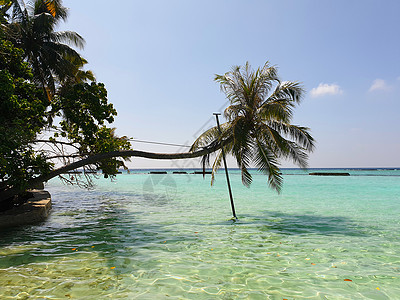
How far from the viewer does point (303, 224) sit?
915 cm

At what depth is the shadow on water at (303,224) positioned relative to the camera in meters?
→ 7.98

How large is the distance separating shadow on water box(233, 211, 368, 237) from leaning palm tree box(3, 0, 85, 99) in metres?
12.5

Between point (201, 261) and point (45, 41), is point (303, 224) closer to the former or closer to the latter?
point (201, 261)

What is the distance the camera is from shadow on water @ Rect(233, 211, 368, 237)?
798 cm

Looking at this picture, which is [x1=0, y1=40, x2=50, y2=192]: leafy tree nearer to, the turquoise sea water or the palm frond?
the turquoise sea water

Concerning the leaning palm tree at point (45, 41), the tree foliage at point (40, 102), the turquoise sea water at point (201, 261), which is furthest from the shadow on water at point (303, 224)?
the leaning palm tree at point (45, 41)

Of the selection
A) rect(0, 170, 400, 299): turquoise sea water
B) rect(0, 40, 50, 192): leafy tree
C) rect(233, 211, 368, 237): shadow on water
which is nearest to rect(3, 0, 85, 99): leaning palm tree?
rect(0, 40, 50, 192): leafy tree

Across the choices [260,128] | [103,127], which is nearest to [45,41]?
[103,127]

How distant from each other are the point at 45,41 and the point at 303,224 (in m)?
16.0

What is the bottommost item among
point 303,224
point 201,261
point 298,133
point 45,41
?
point 303,224

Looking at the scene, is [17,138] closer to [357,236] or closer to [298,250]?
[298,250]

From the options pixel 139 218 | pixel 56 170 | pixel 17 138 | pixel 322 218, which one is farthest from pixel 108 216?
pixel 322 218

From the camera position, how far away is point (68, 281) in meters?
4.16

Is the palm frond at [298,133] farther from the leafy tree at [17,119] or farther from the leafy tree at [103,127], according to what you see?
the leafy tree at [17,119]
